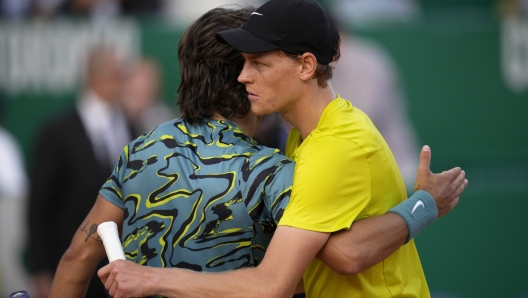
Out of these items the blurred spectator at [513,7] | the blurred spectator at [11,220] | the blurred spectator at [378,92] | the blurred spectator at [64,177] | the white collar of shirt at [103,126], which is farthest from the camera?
the blurred spectator at [513,7]

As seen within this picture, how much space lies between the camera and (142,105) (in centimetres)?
714

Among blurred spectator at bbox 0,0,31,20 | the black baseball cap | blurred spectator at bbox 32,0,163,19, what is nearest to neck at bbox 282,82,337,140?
the black baseball cap

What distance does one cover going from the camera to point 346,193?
250 centimetres

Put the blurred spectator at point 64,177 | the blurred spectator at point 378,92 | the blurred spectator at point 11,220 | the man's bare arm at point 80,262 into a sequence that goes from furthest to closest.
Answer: the blurred spectator at point 378,92
the blurred spectator at point 11,220
the blurred spectator at point 64,177
the man's bare arm at point 80,262

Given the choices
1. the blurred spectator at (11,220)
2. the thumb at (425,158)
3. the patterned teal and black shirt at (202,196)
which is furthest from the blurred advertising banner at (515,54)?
the patterned teal and black shirt at (202,196)

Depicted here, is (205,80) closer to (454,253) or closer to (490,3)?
(454,253)

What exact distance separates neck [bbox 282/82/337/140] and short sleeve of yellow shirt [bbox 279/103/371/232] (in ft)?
0.44

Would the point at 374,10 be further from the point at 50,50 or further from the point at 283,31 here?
the point at 283,31

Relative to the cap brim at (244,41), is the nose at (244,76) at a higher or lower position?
lower

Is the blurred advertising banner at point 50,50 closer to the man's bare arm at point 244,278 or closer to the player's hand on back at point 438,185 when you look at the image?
the player's hand on back at point 438,185

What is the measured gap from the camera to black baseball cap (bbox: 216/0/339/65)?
2.55 meters

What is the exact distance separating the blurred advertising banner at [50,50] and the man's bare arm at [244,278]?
4815 millimetres

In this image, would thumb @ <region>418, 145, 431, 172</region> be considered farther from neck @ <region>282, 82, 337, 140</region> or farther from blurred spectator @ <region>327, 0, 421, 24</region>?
blurred spectator @ <region>327, 0, 421, 24</region>

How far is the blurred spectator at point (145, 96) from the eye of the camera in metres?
6.99
